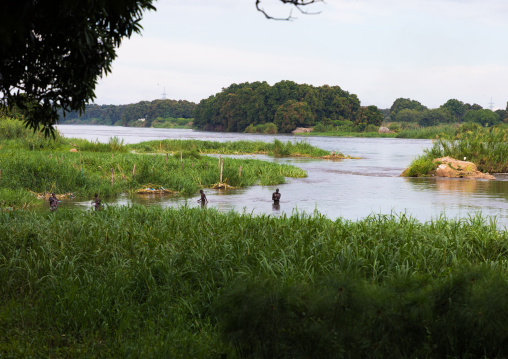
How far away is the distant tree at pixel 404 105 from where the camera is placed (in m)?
184

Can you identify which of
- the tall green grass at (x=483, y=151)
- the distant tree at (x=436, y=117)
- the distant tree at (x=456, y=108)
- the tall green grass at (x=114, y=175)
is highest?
the distant tree at (x=456, y=108)

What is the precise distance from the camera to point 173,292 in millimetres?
7395

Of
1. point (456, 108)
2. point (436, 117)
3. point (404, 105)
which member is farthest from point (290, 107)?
point (404, 105)

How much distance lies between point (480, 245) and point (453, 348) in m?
6.08

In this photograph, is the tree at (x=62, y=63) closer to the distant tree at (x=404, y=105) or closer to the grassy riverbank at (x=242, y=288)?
the grassy riverbank at (x=242, y=288)

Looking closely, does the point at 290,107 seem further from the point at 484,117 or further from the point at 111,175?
the point at 111,175

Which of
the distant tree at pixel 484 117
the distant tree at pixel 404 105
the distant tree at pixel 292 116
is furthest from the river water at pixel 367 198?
the distant tree at pixel 404 105

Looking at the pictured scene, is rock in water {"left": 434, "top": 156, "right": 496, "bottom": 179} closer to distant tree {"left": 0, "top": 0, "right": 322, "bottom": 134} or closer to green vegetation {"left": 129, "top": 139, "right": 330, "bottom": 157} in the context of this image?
green vegetation {"left": 129, "top": 139, "right": 330, "bottom": 157}

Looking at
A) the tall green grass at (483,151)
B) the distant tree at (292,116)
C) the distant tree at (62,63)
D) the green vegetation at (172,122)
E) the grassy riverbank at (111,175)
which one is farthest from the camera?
the green vegetation at (172,122)

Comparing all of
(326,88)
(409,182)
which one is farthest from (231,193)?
(326,88)

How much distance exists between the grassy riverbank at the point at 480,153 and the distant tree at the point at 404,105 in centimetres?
15033

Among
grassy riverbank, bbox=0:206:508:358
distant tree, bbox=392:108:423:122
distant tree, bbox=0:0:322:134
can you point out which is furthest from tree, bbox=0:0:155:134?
distant tree, bbox=392:108:423:122

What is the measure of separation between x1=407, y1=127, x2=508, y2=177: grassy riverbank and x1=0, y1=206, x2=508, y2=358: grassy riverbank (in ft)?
79.3

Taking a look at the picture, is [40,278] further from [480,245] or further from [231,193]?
[231,193]
